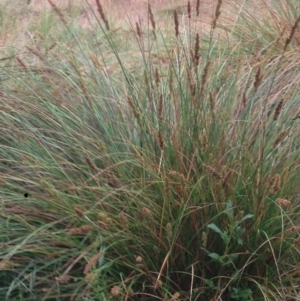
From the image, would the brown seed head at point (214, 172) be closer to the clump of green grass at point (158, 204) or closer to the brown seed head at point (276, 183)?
the clump of green grass at point (158, 204)

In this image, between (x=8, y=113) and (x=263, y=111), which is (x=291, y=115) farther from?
(x=8, y=113)

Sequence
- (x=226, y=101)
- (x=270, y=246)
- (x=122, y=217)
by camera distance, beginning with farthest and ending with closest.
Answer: (x=226, y=101) < (x=270, y=246) < (x=122, y=217)

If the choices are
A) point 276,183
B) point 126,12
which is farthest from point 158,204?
point 126,12

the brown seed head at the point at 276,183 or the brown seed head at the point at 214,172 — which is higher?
the brown seed head at the point at 214,172

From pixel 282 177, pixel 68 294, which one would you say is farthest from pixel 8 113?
pixel 282 177

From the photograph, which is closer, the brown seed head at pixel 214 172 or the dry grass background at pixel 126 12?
the brown seed head at pixel 214 172

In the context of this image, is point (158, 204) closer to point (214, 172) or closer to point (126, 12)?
point (214, 172)

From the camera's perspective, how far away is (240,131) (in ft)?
10.7

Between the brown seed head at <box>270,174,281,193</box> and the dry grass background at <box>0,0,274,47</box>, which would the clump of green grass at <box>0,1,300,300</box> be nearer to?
the brown seed head at <box>270,174,281,193</box>

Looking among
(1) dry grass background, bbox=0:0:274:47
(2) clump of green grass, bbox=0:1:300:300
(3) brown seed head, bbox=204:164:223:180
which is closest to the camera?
(3) brown seed head, bbox=204:164:223:180

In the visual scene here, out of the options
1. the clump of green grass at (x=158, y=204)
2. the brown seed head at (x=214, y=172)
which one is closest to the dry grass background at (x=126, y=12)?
the clump of green grass at (x=158, y=204)

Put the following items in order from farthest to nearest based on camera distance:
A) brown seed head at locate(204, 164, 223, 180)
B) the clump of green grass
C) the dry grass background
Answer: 1. the dry grass background
2. the clump of green grass
3. brown seed head at locate(204, 164, 223, 180)

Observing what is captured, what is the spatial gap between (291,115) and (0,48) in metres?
1.82

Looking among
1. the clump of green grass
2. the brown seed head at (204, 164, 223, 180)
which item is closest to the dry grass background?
the clump of green grass
